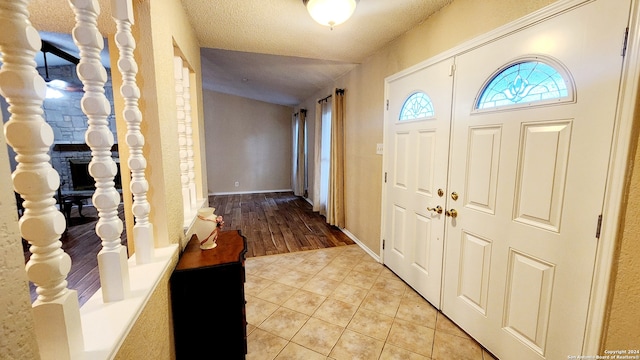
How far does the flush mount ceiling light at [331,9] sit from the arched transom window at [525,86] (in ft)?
3.21

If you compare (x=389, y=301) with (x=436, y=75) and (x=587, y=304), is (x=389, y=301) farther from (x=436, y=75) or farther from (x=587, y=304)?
(x=436, y=75)

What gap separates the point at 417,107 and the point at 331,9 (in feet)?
3.50

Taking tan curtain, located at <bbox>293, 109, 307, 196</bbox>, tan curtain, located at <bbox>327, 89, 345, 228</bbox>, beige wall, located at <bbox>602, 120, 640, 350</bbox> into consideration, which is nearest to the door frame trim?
beige wall, located at <bbox>602, 120, 640, 350</bbox>

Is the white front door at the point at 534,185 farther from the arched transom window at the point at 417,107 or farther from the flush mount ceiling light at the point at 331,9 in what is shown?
the flush mount ceiling light at the point at 331,9

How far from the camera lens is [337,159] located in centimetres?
388

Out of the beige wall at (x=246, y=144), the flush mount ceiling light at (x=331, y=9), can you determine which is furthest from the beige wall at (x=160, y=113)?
the beige wall at (x=246, y=144)

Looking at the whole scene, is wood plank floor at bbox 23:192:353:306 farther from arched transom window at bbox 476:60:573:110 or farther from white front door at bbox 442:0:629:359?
arched transom window at bbox 476:60:573:110

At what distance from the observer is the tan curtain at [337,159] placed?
3.78 metres

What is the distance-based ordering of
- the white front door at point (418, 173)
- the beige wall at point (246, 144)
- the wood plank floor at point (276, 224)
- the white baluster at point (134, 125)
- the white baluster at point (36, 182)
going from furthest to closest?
the beige wall at point (246, 144) → the wood plank floor at point (276, 224) → the white front door at point (418, 173) → the white baluster at point (134, 125) → the white baluster at point (36, 182)

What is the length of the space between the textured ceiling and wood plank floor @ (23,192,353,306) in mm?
2047

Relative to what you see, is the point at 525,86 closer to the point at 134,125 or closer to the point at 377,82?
the point at 377,82

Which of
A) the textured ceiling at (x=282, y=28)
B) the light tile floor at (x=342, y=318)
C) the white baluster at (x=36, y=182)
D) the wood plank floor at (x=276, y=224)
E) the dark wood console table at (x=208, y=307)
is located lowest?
the light tile floor at (x=342, y=318)

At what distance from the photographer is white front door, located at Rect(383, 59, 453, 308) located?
197cm

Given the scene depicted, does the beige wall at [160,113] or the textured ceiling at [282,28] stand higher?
the textured ceiling at [282,28]
